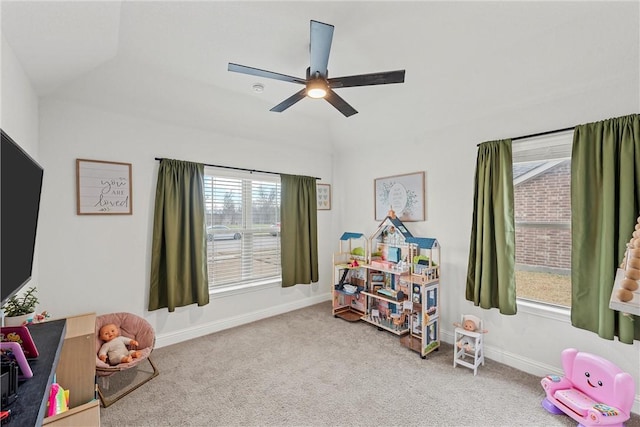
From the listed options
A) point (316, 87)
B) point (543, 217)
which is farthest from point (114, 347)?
point (543, 217)

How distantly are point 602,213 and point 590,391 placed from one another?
1238 mm

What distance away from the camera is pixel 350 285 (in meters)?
3.78

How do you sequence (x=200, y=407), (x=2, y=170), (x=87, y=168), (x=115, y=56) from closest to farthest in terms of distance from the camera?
(x=2, y=170), (x=200, y=407), (x=115, y=56), (x=87, y=168)

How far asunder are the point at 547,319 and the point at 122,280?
154 inches

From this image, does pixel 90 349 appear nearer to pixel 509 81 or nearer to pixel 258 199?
pixel 258 199

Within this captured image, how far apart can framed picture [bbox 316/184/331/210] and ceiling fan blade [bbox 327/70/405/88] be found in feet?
7.96

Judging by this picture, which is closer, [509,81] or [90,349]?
[90,349]

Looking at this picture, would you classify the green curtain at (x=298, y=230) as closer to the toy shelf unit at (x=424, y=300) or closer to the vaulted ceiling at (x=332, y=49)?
the vaulted ceiling at (x=332, y=49)

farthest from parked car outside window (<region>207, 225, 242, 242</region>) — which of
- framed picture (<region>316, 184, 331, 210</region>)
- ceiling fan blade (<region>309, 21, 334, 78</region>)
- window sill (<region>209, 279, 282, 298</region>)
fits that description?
ceiling fan blade (<region>309, 21, 334, 78</region>)

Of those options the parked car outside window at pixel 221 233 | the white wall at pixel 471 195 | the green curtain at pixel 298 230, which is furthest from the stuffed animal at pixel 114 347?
the white wall at pixel 471 195

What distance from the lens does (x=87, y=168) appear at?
2586mm

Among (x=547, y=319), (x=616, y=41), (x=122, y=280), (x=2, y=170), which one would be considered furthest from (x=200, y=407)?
(x=616, y=41)

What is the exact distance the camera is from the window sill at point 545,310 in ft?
7.48

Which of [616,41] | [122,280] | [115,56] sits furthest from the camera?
[122,280]
